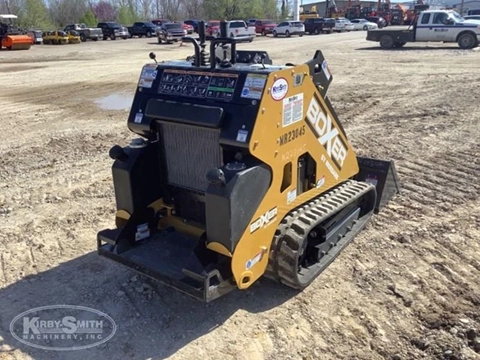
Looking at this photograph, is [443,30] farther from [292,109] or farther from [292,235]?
[292,235]

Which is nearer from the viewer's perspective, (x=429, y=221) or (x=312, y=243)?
(x=312, y=243)

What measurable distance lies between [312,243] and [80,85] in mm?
12844

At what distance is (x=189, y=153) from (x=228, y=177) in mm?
692

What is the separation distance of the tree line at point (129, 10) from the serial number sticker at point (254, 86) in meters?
61.2

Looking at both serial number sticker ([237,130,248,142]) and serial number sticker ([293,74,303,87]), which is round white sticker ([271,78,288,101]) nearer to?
serial number sticker ([293,74,303,87])

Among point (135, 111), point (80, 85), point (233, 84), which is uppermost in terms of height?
point (233, 84)

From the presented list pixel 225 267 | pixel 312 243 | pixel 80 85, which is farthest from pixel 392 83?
pixel 225 267

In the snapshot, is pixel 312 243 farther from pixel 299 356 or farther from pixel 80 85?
pixel 80 85

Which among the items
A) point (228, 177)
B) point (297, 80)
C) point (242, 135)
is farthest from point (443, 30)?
point (228, 177)

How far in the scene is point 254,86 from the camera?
3568 millimetres

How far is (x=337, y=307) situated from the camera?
4020mm

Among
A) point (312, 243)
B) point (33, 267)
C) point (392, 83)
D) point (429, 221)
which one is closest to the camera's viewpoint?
point (312, 243)

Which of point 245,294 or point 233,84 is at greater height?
point 233,84

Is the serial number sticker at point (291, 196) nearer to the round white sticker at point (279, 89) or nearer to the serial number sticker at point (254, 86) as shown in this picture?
the round white sticker at point (279, 89)
